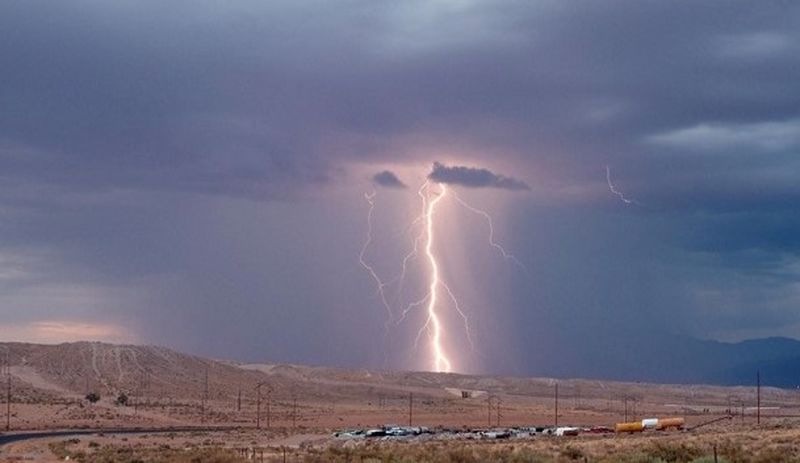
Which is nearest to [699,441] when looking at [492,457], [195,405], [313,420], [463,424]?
[492,457]

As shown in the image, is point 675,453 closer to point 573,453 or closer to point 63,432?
point 573,453

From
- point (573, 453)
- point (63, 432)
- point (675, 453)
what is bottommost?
point (63, 432)

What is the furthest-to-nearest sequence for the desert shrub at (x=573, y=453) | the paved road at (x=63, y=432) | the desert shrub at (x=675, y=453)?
the paved road at (x=63, y=432), the desert shrub at (x=573, y=453), the desert shrub at (x=675, y=453)

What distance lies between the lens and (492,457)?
171 ft

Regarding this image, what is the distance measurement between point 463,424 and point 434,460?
85.2m

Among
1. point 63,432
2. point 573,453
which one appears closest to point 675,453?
point 573,453

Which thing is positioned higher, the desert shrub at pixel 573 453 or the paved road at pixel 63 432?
the desert shrub at pixel 573 453

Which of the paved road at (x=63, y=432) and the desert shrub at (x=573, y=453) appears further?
the paved road at (x=63, y=432)

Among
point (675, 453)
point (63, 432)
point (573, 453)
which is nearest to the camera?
point (675, 453)

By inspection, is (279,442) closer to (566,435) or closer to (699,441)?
(566,435)

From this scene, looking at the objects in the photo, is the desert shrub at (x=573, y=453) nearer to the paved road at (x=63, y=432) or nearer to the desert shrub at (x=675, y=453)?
the desert shrub at (x=675, y=453)

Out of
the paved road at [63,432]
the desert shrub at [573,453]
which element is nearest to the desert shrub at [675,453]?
the desert shrub at [573,453]

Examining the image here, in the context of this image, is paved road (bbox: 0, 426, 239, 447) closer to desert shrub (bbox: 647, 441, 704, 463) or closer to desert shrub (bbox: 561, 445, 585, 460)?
desert shrub (bbox: 561, 445, 585, 460)

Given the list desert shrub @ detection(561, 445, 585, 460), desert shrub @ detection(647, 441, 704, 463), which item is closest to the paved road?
desert shrub @ detection(561, 445, 585, 460)
